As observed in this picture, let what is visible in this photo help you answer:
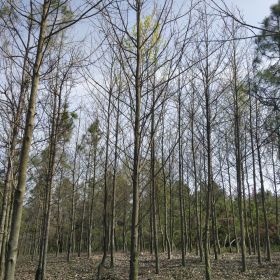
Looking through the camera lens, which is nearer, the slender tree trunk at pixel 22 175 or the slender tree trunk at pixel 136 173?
the slender tree trunk at pixel 22 175

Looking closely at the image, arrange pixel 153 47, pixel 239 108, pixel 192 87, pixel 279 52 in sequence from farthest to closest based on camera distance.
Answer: pixel 239 108 → pixel 279 52 → pixel 192 87 → pixel 153 47

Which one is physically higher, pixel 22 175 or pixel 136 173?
pixel 136 173

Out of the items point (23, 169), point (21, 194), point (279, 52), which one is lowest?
point (21, 194)

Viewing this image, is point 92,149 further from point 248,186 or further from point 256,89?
point 256,89

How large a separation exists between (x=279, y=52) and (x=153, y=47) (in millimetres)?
6693

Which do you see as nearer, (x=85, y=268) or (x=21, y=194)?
(x=21, y=194)

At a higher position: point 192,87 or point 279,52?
point 279,52

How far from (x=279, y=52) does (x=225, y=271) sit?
22.7ft

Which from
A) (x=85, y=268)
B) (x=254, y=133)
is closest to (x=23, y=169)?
(x=85, y=268)

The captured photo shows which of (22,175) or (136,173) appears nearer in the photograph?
(22,175)

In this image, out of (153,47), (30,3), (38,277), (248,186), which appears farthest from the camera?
(248,186)

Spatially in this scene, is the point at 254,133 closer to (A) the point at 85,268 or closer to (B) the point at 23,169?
(A) the point at 85,268

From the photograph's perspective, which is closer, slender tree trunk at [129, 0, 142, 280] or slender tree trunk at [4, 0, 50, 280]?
slender tree trunk at [4, 0, 50, 280]

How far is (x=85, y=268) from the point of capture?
11555mm
